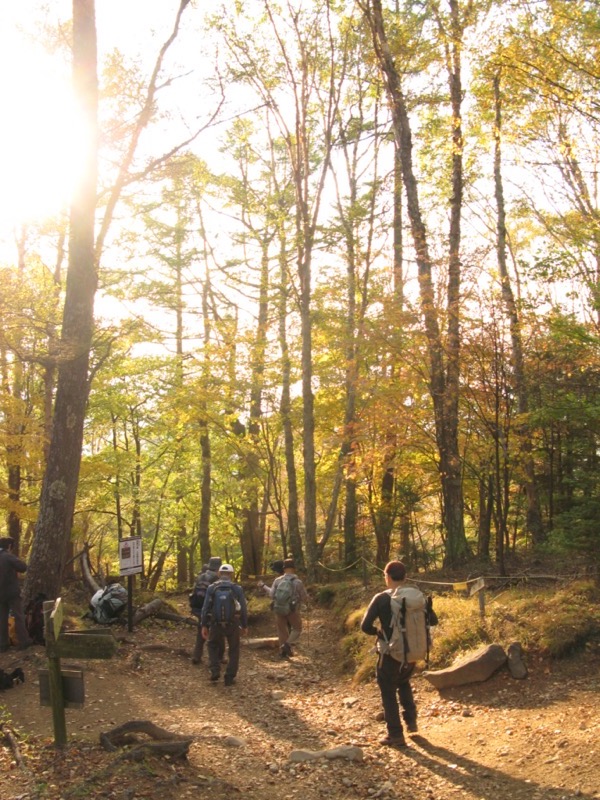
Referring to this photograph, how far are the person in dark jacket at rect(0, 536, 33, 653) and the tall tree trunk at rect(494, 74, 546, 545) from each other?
8.07 m

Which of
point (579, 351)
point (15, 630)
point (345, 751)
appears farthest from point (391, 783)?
point (579, 351)

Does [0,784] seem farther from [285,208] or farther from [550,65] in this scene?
[285,208]

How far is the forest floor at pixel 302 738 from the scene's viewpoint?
4711mm

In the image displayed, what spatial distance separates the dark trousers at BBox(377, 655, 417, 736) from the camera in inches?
231

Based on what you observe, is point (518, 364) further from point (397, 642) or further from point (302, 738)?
point (302, 738)

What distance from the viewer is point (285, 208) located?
70.2ft

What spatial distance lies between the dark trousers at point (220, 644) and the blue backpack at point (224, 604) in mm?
93

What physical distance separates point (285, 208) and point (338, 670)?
51.4 ft

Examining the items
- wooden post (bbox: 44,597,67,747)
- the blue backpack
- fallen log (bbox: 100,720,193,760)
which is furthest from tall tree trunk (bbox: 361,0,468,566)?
wooden post (bbox: 44,597,67,747)

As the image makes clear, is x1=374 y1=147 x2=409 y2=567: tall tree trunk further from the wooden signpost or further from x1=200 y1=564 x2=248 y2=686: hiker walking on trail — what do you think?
the wooden signpost

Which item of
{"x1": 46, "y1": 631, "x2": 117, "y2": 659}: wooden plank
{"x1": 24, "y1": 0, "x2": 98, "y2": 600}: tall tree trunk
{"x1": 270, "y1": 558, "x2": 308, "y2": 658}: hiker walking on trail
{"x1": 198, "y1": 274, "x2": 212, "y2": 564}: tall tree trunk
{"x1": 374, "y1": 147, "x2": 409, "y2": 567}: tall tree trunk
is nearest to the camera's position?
{"x1": 46, "y1": 631, "x2": 117, "y2": 659}: wooden plank

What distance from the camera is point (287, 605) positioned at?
425 inches

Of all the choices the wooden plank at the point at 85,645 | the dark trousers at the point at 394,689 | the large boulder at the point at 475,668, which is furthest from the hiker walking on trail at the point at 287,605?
the wooden plank at the point at 85,645

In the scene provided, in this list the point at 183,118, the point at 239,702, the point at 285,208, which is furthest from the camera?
the point at 285,208
